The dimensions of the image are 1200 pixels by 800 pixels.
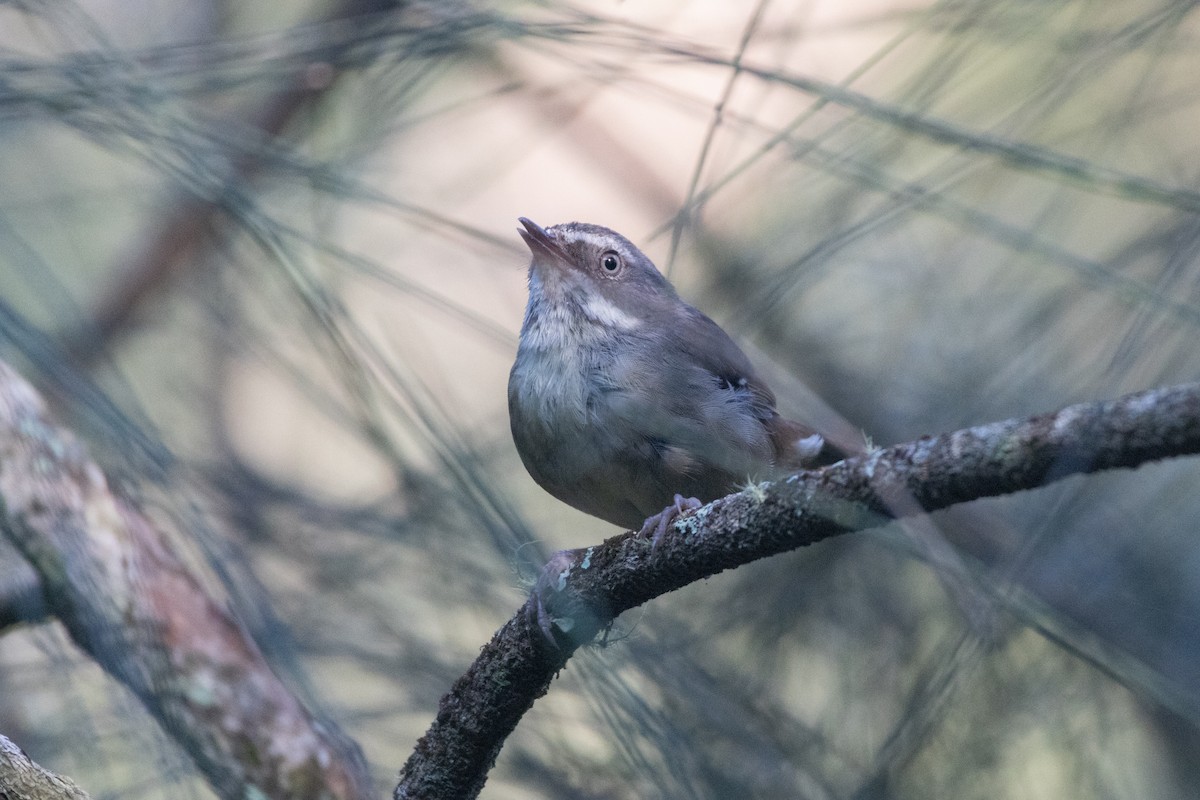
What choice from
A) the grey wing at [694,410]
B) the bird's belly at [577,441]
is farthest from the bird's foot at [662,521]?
the bird's belly at [577,441]

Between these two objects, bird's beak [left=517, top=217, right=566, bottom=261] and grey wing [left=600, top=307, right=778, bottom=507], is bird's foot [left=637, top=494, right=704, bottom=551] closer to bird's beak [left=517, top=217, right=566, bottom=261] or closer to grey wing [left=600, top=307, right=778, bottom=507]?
grey wing [left=600, top=307, right=778, bottom=507]

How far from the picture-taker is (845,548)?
3.69m

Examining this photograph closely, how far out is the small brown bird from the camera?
294cm

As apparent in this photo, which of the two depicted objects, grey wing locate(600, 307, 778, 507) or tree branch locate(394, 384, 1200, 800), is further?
grey wing locate(600, 307, 778, 507)

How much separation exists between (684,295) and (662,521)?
118cm

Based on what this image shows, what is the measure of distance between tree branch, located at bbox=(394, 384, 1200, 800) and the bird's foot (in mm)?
27

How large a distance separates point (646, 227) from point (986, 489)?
2.76 metres

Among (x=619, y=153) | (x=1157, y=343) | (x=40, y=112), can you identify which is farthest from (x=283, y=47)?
(x=1157, y=343)

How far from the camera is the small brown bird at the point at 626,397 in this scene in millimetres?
2941

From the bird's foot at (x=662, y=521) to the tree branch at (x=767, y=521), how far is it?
3cm

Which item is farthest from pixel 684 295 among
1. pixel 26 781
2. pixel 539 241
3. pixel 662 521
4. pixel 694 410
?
pixel 26 781

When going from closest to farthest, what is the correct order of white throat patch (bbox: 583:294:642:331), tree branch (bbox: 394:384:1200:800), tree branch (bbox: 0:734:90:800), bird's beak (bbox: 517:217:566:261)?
1. tree branch (bbox: 394:384:1200:800)
2. tree branch (bbox: 0:734:90:800)
3. white throat patch (bbox: 583:294:642:331)
4. bird's beak (bbox: 517:217:566:261)

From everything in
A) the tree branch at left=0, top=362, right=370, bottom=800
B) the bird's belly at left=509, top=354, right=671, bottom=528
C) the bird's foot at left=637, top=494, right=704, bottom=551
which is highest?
the bird's belly at left=509, top=354, right=671, bottom=528

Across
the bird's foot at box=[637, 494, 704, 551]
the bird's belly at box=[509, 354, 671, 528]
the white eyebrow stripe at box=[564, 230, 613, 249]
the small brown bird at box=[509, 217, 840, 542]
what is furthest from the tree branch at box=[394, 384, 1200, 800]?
the white eyebrow stripe at box=[564, 230, 613, 249]
